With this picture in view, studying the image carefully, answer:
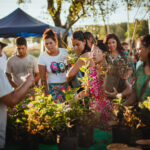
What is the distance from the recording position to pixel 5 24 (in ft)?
20.2

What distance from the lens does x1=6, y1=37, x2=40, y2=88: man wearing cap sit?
3.71m

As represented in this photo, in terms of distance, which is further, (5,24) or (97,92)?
(5,24)

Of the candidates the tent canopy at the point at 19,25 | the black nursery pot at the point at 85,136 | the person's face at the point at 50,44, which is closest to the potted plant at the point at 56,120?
the black nursery pot at the point at 85,136

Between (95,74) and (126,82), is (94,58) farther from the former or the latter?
(126,82)

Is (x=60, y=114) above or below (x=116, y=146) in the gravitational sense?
above

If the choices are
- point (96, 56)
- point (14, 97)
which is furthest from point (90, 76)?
point (14, 97)

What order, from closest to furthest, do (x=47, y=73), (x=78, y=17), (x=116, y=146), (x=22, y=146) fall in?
(x=116, y=146), (x=22, y=146), (x=47, y=73), (x=78, y=17)

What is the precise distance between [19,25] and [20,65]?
281 centimetres

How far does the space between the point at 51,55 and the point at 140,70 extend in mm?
1614

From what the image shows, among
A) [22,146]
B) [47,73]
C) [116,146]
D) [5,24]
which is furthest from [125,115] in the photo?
[5,24]

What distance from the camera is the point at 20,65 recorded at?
3730 mm

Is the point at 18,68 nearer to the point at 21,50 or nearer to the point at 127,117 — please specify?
the point at 21,50

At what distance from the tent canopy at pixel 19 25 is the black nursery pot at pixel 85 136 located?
4.91 meters

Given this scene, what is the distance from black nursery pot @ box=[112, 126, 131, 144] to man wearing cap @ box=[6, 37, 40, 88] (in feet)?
7.89
